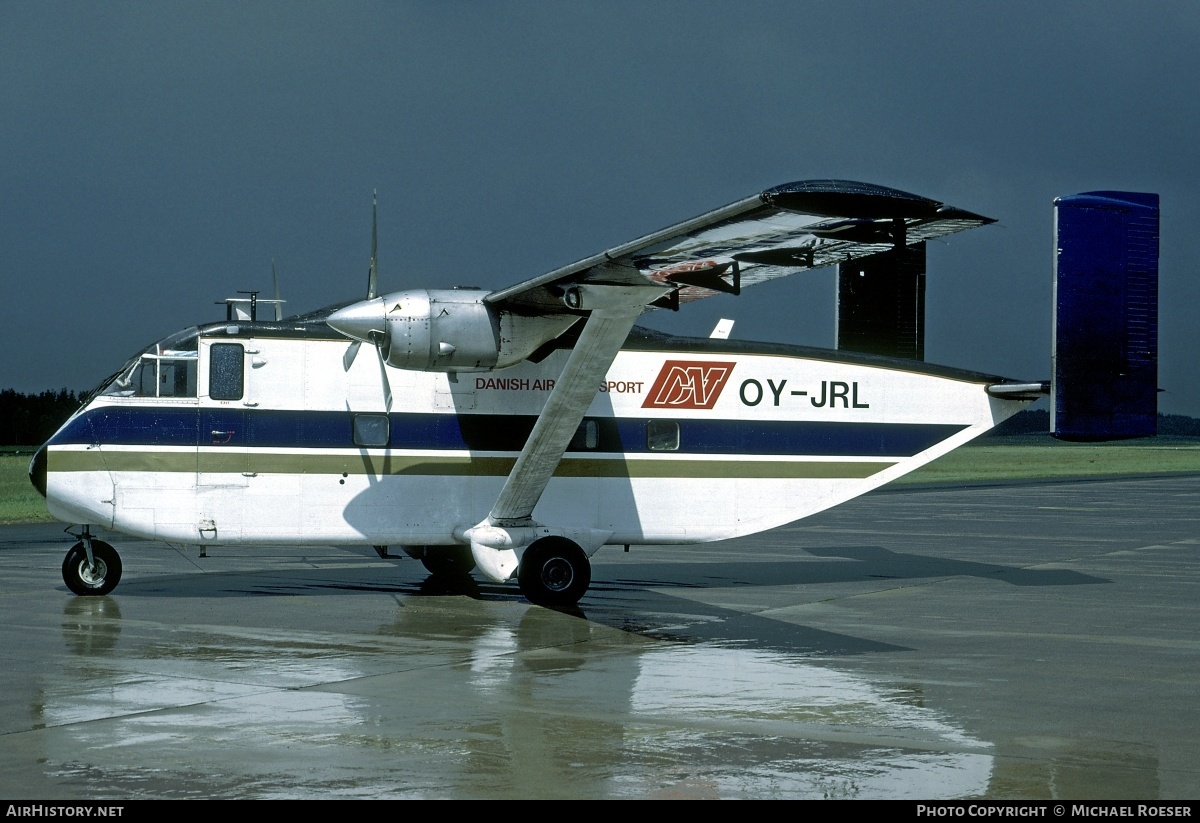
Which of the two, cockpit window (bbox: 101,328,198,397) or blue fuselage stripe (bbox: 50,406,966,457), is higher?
cockpit window (bbox: 101,328,198,397)

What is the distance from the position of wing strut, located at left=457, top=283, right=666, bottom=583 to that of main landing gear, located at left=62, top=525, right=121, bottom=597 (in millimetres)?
4184

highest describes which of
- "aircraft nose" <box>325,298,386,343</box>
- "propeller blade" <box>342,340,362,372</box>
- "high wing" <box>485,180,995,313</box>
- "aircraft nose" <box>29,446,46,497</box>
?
"high wing" <box>485,180,995,313</box>

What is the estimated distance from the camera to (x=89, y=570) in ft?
51.3

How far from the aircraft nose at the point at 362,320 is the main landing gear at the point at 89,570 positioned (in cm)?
418

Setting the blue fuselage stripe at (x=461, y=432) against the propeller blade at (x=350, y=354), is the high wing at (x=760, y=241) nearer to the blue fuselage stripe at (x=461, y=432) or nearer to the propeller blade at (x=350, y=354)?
the blue fuselage stripe at (x=461, y=432)

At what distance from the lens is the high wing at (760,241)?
10.0 m

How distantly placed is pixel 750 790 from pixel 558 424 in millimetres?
8142

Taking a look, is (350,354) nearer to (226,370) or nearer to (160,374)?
(226,370)

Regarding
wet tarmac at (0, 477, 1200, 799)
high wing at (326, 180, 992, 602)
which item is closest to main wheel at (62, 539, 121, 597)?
wet tarmac at (0, 477, 1200, 799)

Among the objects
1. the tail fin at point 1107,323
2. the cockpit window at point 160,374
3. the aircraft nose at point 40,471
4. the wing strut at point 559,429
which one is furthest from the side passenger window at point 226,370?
the tail fin at point 1107,323

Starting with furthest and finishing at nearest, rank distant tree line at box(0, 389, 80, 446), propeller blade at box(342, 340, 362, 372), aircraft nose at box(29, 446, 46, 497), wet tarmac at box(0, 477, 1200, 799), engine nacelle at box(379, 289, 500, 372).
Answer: distant tree line at box(0, 389, 80, 446), propeller blade at box(342, 340, 362, 372), aircraft nose at box(29, 446, 46, 497), engine nacelle at box(379, 289, 500, 372), wet tarmac at box(0, 477, 1200, 799)

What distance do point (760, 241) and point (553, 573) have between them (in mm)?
5003

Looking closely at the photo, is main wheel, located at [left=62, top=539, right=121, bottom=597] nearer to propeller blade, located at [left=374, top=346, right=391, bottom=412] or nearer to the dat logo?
propeller blade, located at [left=374, top=346, right=391, bottom=412]

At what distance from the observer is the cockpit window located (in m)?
15.4
